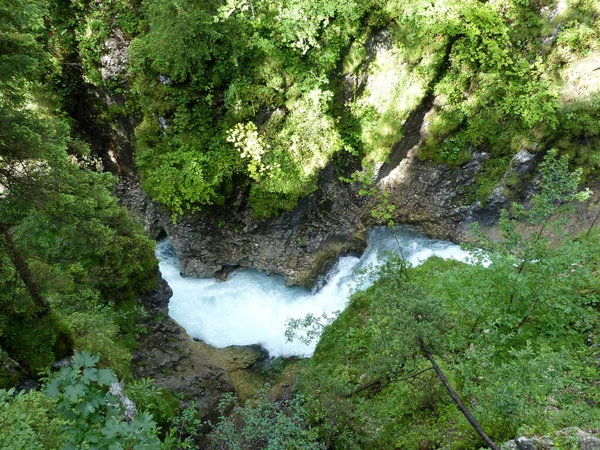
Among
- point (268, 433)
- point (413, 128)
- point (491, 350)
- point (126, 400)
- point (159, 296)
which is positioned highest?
point (413, 128)

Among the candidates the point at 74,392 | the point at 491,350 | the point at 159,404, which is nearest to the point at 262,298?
the point at 159,404

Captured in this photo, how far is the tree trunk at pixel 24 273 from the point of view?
5.93 meters

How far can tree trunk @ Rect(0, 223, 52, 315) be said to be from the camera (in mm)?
5927

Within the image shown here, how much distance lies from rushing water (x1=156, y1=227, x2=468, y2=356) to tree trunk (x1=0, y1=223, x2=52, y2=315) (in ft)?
24.9

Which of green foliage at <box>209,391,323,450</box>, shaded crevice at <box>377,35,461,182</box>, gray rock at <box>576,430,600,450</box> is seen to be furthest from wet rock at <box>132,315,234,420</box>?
shaded crevice at <box>377,35,461,182</box>

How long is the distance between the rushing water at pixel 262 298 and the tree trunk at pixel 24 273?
7.59 m

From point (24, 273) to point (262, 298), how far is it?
9009mm

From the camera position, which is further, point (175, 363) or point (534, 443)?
point (175, 363)

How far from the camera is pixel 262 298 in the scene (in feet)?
47.3

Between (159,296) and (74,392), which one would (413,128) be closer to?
(159,296)

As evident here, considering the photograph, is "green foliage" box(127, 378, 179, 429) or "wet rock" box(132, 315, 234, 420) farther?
"wet rock" box(132, 315, 234, 420)

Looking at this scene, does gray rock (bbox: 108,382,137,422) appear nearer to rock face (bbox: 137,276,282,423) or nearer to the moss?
the moss

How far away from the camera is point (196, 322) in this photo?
14.0 metres

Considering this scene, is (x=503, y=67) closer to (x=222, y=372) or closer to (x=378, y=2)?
(x=378, y=2)
